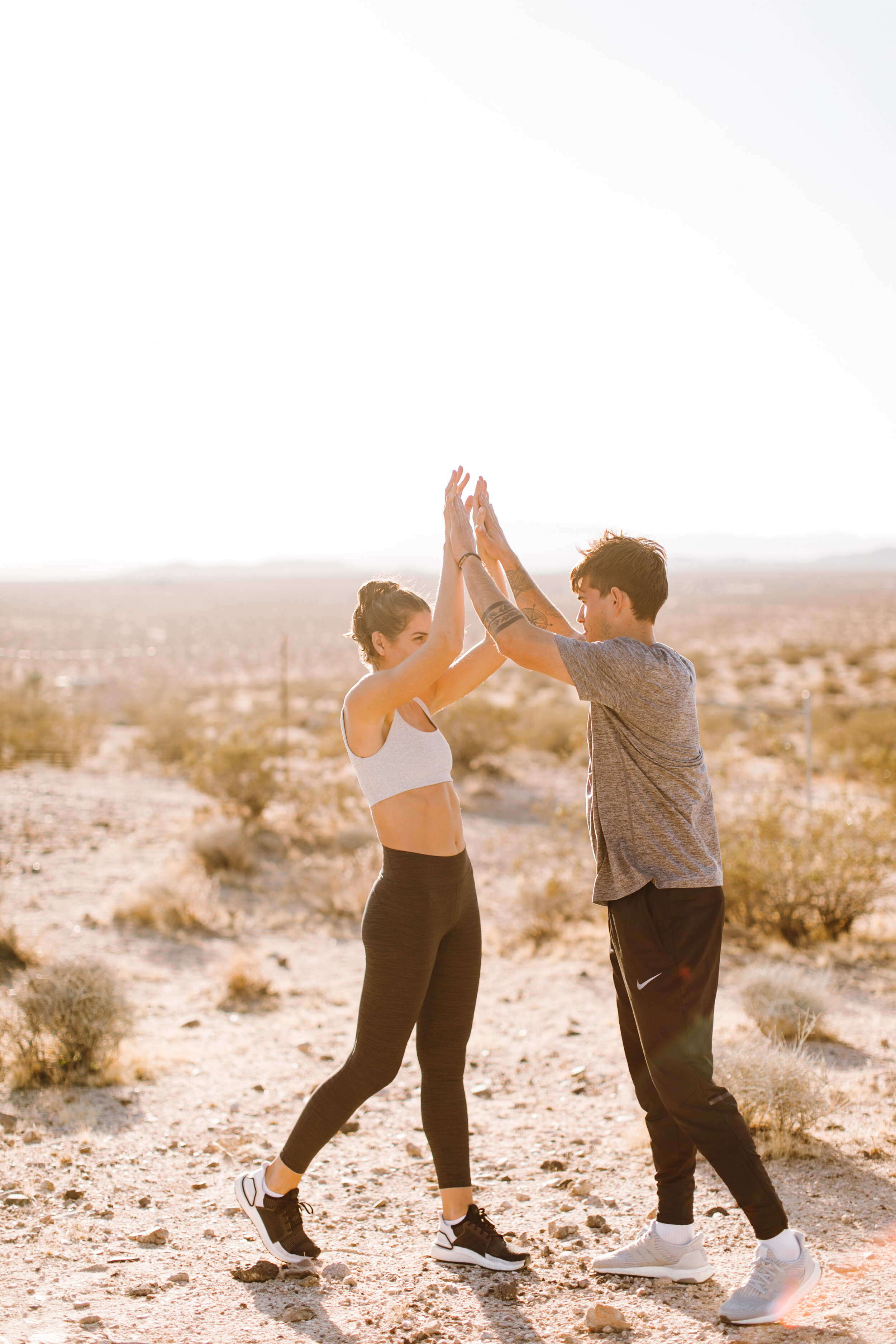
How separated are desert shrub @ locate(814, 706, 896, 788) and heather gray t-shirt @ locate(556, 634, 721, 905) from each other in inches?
368

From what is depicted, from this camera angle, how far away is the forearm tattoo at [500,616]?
272cm

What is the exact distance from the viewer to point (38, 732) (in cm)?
1525

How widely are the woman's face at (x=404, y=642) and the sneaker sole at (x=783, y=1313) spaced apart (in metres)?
1.95

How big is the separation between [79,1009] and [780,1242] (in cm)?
361

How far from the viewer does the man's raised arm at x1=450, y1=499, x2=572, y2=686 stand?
8.64ft

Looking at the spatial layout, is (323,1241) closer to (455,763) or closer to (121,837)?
(121,837)

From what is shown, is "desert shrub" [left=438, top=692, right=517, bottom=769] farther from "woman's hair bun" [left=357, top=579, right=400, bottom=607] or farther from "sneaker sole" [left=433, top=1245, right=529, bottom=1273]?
"woman's hair bun" [left=357, top=579, right=400, bottom=607]

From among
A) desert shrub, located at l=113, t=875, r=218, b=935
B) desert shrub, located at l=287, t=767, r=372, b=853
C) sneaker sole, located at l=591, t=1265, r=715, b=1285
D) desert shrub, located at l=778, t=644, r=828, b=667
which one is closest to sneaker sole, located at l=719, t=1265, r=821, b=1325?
sneaker sole, located at l=591, t=1265, r=715, b=1285

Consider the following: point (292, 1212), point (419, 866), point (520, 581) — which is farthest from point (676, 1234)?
point (520, 581)

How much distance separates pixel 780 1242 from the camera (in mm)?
2650

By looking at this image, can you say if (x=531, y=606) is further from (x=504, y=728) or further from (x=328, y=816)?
(x=504, y=728)

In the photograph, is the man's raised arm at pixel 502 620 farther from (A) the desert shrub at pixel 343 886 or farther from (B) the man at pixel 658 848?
(A) the desert shrub at pixel 343 886

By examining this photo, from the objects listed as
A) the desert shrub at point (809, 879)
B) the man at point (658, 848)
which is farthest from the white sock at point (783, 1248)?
the desert shrub at point (809, 879)

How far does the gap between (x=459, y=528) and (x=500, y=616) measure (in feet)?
1.29
